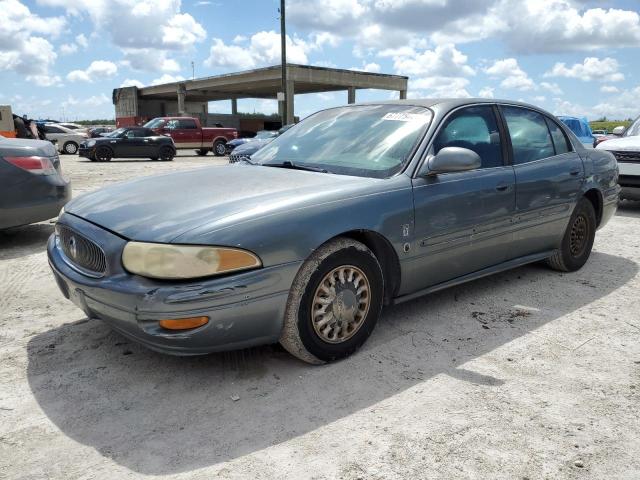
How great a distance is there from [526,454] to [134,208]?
89.4 inches

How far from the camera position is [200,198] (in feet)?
9.91

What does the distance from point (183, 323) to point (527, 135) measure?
10.6ft

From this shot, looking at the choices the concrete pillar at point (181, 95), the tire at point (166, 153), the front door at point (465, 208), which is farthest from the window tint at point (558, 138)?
the concrete pillar at point (181, 95)

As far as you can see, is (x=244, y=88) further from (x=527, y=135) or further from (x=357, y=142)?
(x=357, y=142)

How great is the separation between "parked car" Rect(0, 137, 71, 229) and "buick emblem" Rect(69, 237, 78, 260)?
293cm

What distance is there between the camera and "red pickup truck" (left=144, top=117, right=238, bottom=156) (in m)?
24.9

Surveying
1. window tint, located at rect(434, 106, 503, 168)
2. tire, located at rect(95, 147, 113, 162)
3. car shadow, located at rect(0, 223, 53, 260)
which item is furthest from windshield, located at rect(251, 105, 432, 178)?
tire, located at rect(95, 147, 113, 162)

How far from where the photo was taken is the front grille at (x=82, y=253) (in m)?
2.87

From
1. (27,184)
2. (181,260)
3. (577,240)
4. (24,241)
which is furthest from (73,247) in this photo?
(577,240)

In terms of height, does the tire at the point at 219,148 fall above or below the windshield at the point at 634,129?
below

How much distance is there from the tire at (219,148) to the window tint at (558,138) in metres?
22.3

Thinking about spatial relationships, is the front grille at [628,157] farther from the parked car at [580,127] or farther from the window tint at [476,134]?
the parked car at [580,127]

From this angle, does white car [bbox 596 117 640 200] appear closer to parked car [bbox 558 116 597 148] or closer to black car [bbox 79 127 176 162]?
parked car [bbox 558 116 597 148]

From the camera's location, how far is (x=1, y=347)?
3.37 m
